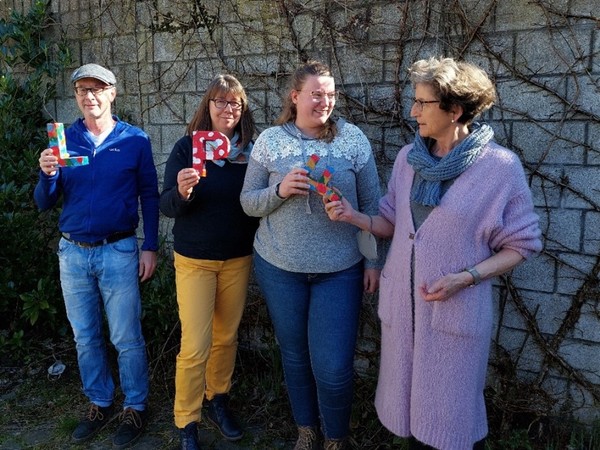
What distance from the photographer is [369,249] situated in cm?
261

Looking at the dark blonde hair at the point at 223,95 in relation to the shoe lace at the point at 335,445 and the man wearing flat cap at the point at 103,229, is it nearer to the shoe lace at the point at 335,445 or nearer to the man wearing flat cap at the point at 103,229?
the man wearing flat cap at the point at 103,229

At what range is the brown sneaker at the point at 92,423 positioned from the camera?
328 cm

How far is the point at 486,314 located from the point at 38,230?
3.72 meters

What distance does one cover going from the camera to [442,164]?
212cm

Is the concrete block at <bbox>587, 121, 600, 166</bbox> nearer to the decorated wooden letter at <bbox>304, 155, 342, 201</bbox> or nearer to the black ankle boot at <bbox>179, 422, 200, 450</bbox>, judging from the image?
the decorated wooden letter at <bbox>304, 155, 342, 201</bbox>

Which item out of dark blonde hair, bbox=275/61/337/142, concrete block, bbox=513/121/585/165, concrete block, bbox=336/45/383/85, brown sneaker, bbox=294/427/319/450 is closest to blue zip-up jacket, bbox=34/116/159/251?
dark blonde hair, bbox=275/61/337/142

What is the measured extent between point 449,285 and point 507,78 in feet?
4.69

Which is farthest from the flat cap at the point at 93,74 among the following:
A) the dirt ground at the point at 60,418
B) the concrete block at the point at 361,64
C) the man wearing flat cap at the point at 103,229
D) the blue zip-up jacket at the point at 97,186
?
the dirt ground at the point at 60,418

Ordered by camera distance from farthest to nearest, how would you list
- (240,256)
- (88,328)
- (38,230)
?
1. (38,230)
2. (88,328)
3. (240,256)

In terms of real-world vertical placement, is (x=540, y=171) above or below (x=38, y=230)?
above

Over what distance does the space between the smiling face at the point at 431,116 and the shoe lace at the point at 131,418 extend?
2.28 m

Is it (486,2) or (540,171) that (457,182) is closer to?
(540,171)

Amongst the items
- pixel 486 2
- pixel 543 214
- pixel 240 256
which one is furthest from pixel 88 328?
pixel 486 2

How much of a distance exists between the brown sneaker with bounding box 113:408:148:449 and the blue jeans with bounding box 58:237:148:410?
0.13 ft
